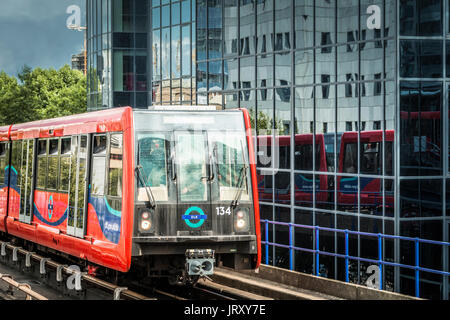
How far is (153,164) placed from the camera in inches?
474

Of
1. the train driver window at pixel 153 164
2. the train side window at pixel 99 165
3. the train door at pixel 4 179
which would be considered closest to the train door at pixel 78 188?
the train side window at pixel 99 165

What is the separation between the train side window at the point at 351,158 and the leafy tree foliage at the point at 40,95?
2223 inches

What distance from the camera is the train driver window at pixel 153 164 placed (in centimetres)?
1195

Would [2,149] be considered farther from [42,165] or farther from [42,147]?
[42,165]

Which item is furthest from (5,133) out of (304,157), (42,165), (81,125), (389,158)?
(389,158)

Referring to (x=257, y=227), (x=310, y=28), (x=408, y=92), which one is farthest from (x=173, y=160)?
(x=310, y=28)

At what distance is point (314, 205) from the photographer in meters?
19.8

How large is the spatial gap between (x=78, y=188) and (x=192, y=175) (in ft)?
9.31

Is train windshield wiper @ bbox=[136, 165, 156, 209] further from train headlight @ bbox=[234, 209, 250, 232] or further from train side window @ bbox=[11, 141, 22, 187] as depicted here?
train side window @ bbox=[11, 141, 22, 187]

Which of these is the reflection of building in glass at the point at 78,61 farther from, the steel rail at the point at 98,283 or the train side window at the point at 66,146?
the train side window at the point at 66,146

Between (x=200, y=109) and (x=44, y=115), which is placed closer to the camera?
(x=200, y=109)

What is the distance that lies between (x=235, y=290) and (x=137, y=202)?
2.97 meters

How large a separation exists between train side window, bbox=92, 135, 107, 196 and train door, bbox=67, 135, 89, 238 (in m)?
0.34

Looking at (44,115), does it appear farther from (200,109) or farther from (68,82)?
(200,109)
